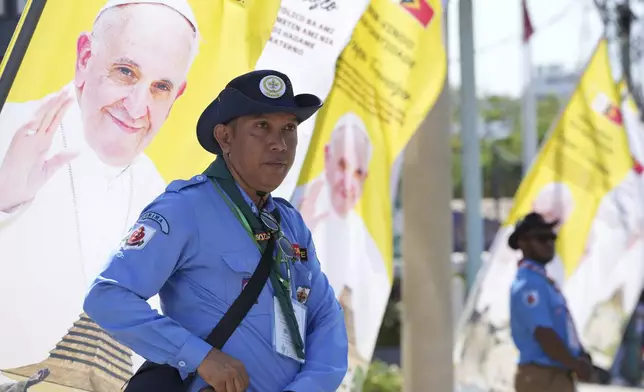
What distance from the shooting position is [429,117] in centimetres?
743

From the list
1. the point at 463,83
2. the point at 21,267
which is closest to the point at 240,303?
the point at 21,267

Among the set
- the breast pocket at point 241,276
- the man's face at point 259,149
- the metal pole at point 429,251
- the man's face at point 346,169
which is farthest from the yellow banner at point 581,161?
the breast pocket at point 241,276

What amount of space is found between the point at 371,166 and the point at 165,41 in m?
1.83

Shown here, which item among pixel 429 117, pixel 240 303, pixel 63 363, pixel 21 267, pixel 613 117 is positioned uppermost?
pixel 613 117

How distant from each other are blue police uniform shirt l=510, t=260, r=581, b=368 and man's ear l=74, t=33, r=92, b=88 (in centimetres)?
326

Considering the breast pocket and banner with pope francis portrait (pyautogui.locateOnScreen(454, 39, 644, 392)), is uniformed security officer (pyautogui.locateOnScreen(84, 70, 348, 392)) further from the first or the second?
banner with pope francis portrait (pyautogui.locateOnScreen(454, 39, 644, 392))

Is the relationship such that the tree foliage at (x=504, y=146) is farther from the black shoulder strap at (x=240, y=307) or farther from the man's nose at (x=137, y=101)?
the black shoulder strap at (x=240, y=307)

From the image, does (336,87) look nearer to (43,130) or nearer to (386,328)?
(43,130)

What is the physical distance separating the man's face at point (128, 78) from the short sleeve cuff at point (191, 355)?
1.25m

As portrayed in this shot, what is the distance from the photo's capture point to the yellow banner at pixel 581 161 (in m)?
8.55

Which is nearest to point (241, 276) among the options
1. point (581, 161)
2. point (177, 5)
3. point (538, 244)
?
point (177, 5)

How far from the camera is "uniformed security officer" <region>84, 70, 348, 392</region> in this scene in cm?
282

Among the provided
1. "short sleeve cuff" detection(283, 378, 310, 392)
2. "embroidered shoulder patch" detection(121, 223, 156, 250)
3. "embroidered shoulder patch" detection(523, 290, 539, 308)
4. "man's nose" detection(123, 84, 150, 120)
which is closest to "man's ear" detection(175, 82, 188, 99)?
"man's nose" detection(123, 84, 150, 120)

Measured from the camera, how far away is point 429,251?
750cm
